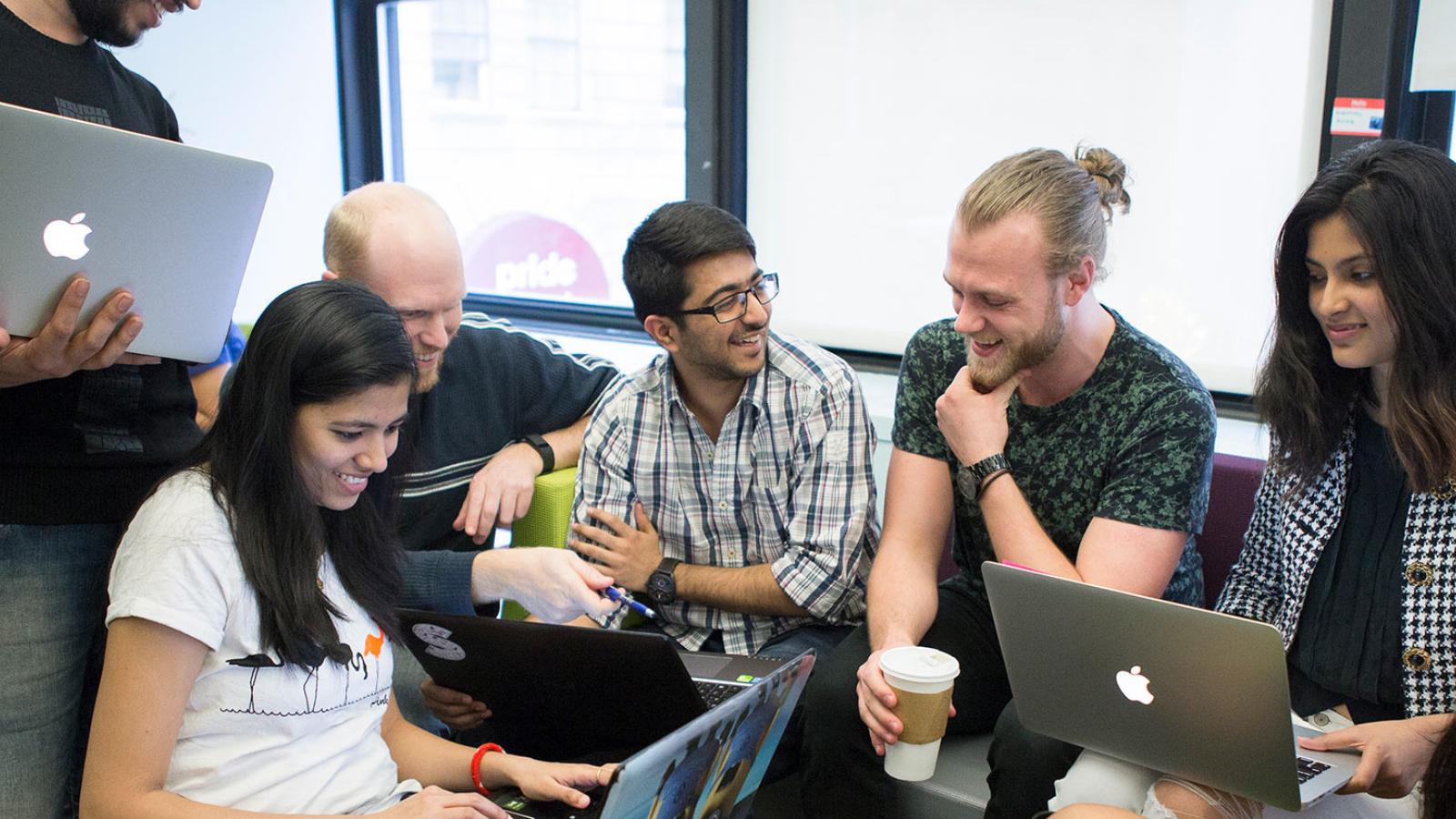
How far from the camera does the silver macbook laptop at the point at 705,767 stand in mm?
1222

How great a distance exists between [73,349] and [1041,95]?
216 cm

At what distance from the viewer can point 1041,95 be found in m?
2.81

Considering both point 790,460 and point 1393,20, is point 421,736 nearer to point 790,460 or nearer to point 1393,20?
point 790,460

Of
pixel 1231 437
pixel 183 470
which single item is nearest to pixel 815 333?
pixel 1231 437

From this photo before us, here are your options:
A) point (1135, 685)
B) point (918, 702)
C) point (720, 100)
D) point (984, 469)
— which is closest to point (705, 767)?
point (918, 702)

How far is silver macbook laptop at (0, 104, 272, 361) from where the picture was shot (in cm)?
132

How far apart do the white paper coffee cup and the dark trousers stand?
117 millimetres

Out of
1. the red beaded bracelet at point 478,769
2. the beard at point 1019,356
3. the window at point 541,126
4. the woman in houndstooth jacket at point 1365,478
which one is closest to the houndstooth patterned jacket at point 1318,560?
the woman in houndstooth jacket at point 1365,478

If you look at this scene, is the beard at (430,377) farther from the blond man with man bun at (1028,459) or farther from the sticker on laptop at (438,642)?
the blond man with man bun at (1028,459)

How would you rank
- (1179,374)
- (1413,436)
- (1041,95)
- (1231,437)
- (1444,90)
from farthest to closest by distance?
(1041,95) → (1231,437) → (1444,90) → (1179,374) → (1413,436)

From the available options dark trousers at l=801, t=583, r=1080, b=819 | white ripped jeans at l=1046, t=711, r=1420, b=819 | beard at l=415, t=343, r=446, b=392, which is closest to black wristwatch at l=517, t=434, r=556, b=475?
beard at l=415, t=343, r=446, b=392

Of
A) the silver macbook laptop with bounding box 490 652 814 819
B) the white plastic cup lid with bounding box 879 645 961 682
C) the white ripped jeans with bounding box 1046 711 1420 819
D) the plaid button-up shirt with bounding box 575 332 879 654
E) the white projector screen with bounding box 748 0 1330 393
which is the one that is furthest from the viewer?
the white projector screen with bounding box 748 0 1330 393

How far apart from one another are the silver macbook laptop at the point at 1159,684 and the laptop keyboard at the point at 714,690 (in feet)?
1.32

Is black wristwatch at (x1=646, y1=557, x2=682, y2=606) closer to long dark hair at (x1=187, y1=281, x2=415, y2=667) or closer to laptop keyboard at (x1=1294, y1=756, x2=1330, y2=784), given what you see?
long dark hair at (x1=187, y1=281, x2=415, y2=667)
